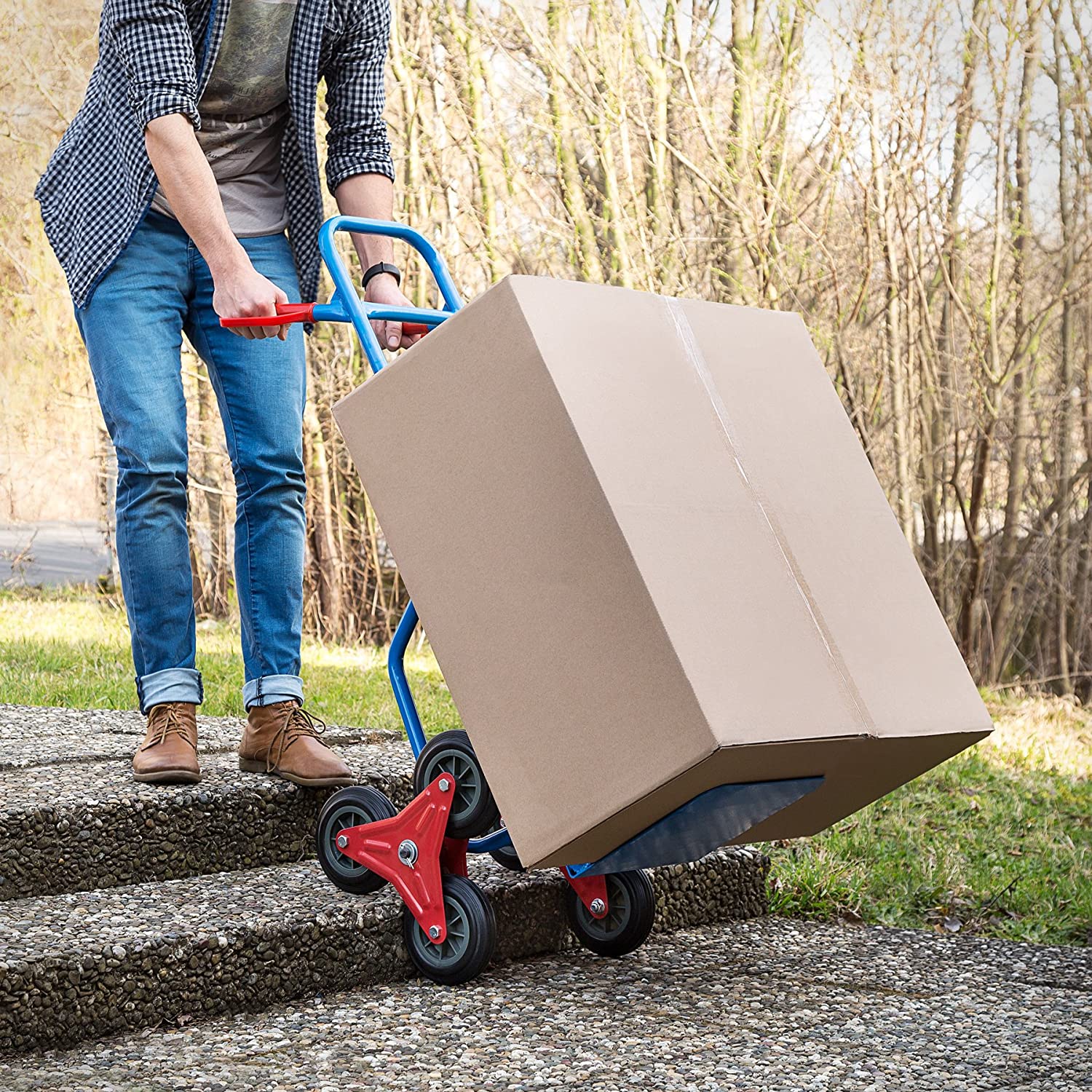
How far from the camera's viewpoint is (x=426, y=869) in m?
1.92

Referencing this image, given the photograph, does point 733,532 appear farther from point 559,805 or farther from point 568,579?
point 559,805

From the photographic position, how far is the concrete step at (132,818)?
1995mm

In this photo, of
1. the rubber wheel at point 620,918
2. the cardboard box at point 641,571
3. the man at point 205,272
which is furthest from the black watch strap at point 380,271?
the rubber wheel at point 620,918

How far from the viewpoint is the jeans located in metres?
2.21

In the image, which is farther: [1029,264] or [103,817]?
[1029,264]

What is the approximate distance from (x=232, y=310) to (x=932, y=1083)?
4.76 feet

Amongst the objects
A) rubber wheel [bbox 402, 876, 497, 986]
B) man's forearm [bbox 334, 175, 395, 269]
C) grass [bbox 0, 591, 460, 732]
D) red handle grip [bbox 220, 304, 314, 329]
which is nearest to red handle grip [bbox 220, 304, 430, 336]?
red handle grip [bbox 220, 304, 314, 329]

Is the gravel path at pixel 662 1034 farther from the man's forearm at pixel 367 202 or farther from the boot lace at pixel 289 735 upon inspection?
the man's forearm at pixel 367 202

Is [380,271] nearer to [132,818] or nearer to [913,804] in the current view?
[132,818]

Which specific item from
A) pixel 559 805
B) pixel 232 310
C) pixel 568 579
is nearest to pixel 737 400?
pixel 568 579

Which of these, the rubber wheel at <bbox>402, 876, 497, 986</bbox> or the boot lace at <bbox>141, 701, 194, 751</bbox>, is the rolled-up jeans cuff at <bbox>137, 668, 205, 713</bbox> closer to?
the boot lace at <bbox>141, 701, 194, 751</bbox>

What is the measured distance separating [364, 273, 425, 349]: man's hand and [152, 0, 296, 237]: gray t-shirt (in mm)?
218

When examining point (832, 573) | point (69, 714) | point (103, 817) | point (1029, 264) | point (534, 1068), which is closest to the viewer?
point (534, 1068)

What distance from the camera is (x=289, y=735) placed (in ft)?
7.47
